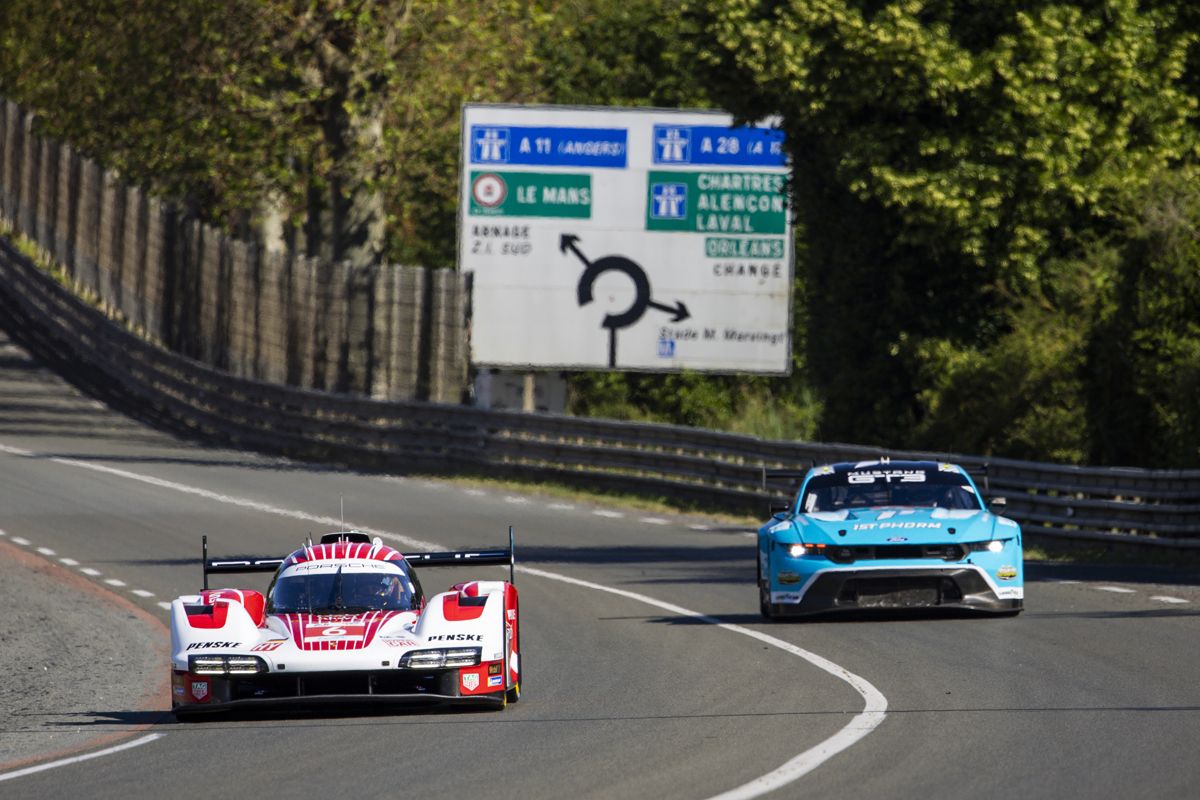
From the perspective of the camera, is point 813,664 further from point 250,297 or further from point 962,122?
point 250,297

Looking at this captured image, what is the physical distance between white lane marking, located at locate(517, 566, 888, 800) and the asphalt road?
1.5 inches

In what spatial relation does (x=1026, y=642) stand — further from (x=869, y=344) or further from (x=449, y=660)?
(x=869, y=344)

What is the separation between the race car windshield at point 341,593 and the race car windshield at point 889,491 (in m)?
5.43

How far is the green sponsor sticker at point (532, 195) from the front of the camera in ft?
129

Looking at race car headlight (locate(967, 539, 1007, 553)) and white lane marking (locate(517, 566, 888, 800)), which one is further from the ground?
race car headlight (locate(967, 539, 1007, 553))

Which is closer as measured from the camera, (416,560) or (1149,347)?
(416,560)

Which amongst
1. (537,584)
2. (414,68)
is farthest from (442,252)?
(537,584)

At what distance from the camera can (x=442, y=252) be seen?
5625 centimetres

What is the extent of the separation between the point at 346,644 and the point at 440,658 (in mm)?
571

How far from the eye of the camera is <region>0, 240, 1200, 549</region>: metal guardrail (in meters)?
24.3

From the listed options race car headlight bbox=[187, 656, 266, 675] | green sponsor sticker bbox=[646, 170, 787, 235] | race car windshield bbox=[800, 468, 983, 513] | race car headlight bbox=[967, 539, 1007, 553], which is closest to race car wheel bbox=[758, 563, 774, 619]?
race car windshield bbox=[800, 468, 983, 513]

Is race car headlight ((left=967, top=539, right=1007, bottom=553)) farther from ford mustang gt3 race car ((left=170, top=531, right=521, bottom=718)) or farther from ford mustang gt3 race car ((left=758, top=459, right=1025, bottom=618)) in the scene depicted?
ford mustang gt3 race car ((left=170, top=531, right=521, bottom=718))

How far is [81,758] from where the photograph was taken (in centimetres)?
1188

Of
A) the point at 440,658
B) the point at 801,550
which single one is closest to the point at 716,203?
the point at 801,550
